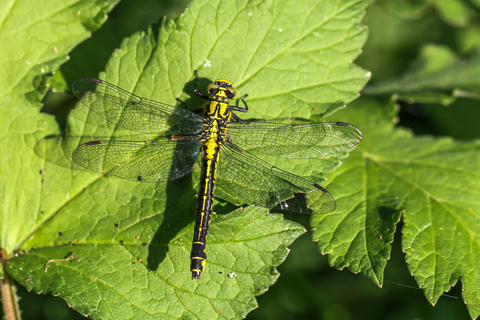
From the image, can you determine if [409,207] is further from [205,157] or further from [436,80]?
[436,80]

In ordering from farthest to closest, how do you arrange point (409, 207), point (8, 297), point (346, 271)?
point (346, 271)
point (409, 207)
point (8, 297)

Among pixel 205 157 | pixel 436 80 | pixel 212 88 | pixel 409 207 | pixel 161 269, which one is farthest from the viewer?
pixel 436 80

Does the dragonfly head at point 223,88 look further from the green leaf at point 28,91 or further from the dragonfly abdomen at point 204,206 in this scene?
the green leaf at point 28,91

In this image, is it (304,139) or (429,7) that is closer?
(304,139)

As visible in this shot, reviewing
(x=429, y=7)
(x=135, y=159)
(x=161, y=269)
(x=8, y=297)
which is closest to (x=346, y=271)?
(x=161, y=269)

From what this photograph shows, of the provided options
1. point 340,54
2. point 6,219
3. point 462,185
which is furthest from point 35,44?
point 462,185
